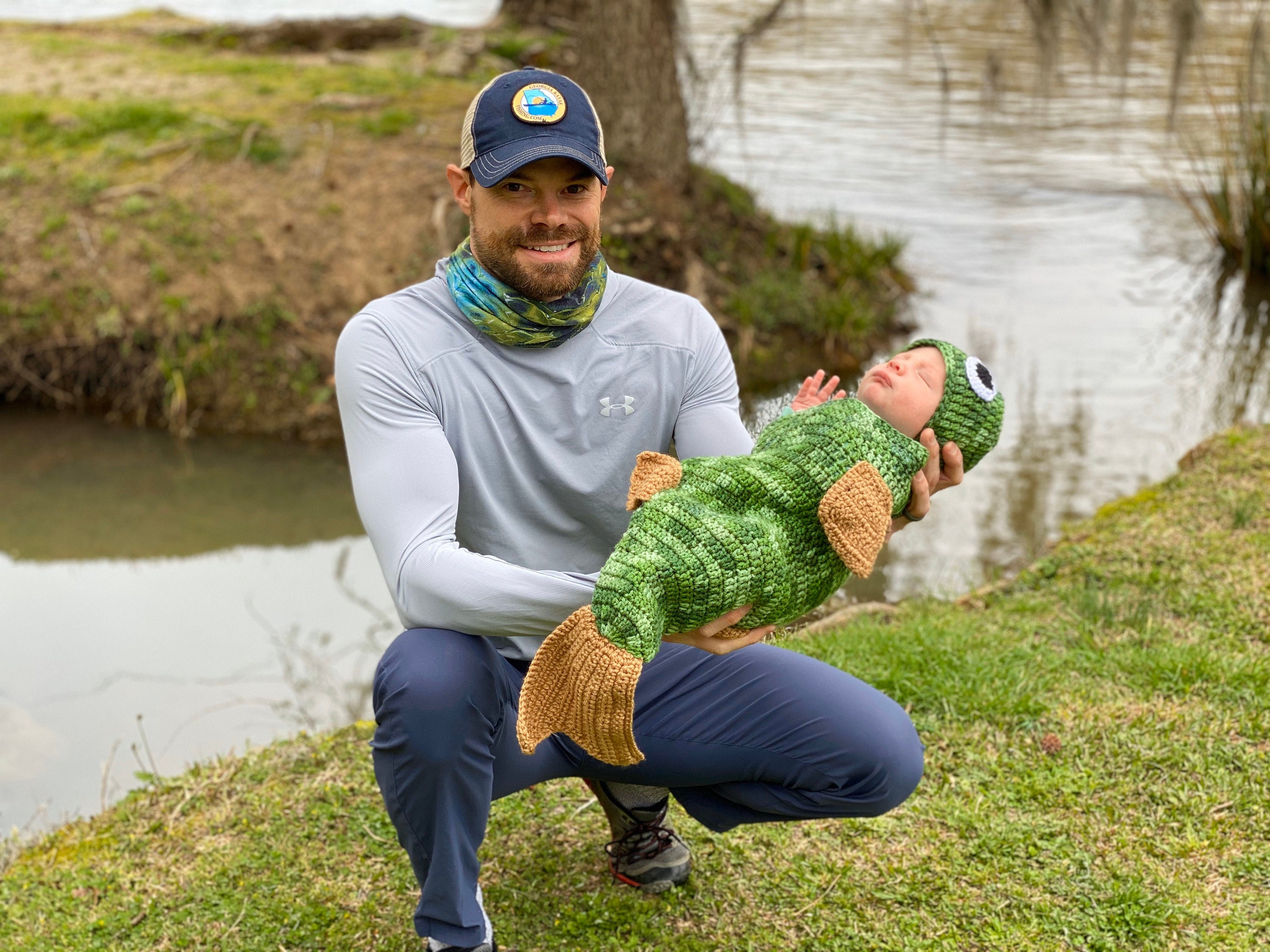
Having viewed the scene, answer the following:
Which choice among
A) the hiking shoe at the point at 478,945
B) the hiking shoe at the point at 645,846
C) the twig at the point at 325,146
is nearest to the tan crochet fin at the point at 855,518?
the hiking shoe at the point at 645,846

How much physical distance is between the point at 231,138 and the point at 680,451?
21.5ft

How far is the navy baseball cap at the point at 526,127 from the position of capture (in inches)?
92.3

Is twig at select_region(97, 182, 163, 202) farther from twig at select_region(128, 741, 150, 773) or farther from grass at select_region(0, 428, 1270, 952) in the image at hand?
grass at select_region(0, 428, 1270, 952)

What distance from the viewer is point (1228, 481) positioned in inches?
181

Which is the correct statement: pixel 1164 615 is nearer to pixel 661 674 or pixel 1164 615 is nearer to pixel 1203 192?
pixel 661 674

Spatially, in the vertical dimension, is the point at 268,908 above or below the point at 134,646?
above

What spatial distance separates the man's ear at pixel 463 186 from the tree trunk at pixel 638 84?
5.29m

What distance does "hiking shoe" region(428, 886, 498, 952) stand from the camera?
236 cm

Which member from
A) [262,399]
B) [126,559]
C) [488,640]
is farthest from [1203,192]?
[488,640]

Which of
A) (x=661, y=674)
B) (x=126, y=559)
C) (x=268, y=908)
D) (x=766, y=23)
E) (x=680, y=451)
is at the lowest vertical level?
(x=126, y=559)

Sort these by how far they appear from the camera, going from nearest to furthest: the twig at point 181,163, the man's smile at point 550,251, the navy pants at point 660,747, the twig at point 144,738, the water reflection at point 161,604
Answer: the navy pants at point 660,747 < the man's smile at point 550,251 < the twig at point 144,738 < the water reflection at point 161,604 < the twig at point 181,163

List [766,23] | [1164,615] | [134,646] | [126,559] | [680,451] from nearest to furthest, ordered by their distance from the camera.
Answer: [680,451]
[1164,615]
[134,646]
[126,559]
[766,23]

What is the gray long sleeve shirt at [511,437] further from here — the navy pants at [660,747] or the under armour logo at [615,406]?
the navy pants at [660,747]

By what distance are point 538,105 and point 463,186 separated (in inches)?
10.5
